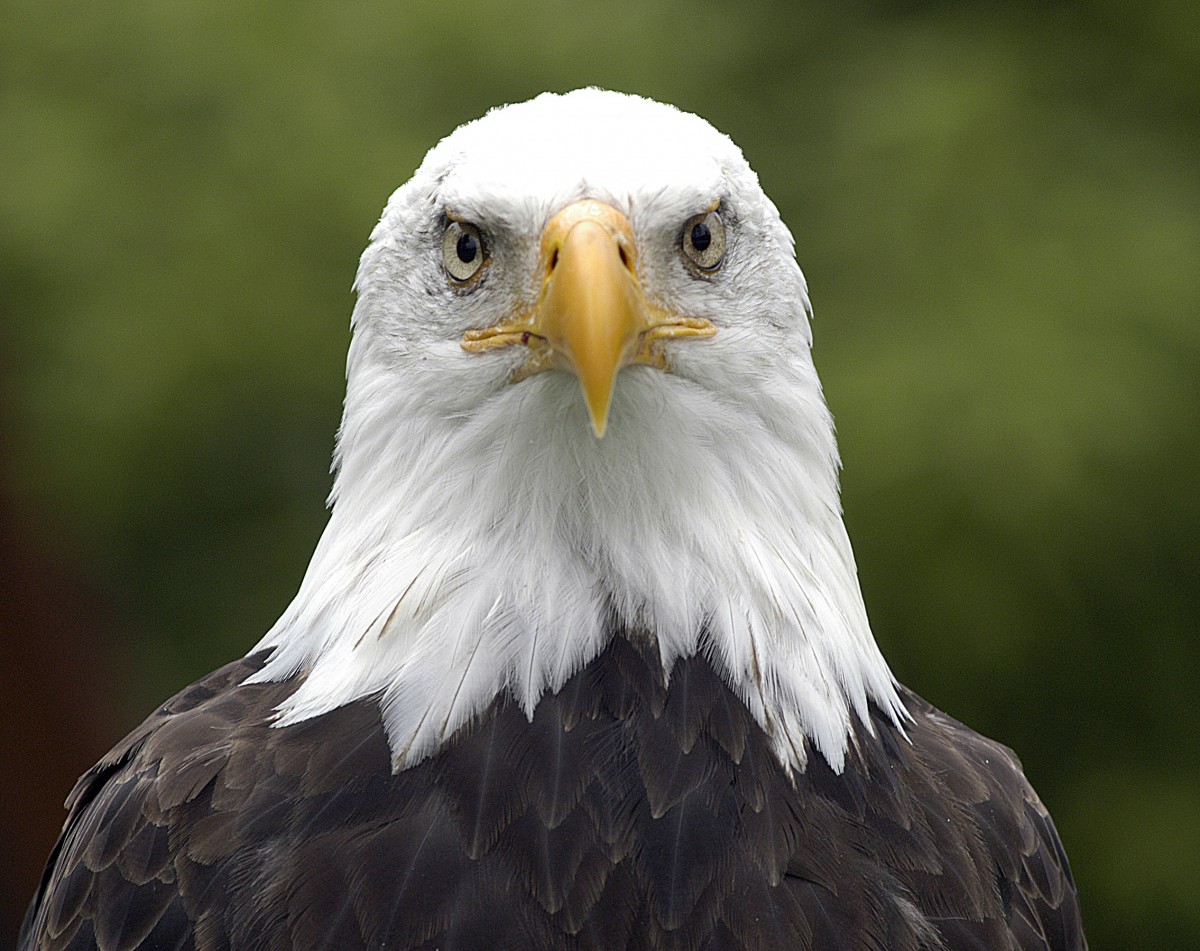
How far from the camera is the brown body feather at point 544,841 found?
98.8 inches

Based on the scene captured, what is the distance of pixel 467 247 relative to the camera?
9.16 feet

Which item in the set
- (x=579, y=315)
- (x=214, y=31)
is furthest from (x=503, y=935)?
(x=214, y=31)

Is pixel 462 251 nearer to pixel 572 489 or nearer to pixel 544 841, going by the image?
pixel 572 489

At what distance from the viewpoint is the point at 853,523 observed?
545cm

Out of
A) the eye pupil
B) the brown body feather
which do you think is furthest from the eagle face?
the brown body feather

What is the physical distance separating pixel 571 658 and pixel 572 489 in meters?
0.31

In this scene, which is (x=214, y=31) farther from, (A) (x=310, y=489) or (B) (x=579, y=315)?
(B) (x=579, y=315)

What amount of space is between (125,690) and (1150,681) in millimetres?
3923

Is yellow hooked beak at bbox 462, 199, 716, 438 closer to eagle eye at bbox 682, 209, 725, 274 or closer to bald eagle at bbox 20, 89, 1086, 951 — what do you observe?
bald eagle at bbox 20, 89, 1086, 951

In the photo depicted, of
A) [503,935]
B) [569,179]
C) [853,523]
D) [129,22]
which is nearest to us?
[503,935]

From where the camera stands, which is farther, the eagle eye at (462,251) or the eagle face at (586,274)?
the eagle eye at (462,251)

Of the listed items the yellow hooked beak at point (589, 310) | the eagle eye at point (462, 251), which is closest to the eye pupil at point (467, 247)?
the eagle eye at point (462, 251)

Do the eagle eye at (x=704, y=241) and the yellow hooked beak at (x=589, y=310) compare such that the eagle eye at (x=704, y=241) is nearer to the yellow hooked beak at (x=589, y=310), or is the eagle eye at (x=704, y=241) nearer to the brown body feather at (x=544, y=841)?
the yellow hooked beak at (x=589, y=310)

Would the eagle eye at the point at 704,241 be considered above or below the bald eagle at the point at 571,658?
above
